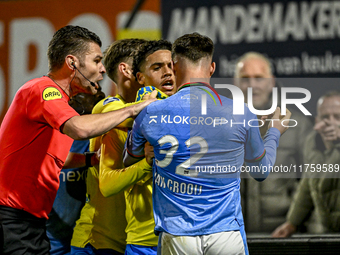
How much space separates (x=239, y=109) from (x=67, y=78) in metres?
1.00

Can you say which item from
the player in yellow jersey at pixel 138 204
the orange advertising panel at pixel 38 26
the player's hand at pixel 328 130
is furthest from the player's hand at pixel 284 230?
the orange advertising panel at pixel 38 26

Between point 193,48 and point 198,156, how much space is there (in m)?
0.54

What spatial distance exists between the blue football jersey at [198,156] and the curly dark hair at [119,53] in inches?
36.9

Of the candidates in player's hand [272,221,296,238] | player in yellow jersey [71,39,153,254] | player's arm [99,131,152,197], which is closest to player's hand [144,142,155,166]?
player's arm [99,131,152,197]

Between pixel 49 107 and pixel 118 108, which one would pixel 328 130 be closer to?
pixel 118 108

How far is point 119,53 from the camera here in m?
2.79

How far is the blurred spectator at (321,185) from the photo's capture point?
3.16m

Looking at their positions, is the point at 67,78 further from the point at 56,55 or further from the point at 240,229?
the point at 240,229

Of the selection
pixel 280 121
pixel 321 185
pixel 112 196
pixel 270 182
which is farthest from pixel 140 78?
pixel 321 185

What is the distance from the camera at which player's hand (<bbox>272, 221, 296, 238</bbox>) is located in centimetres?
321

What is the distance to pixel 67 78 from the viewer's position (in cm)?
228

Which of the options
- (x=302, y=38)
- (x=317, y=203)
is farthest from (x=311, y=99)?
(x=317, y=203)

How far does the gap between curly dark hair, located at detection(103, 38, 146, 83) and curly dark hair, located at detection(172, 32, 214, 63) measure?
2.55 feet

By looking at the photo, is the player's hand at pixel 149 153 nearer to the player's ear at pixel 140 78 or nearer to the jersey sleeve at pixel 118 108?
the jersey sleeve at pixel 118 108
